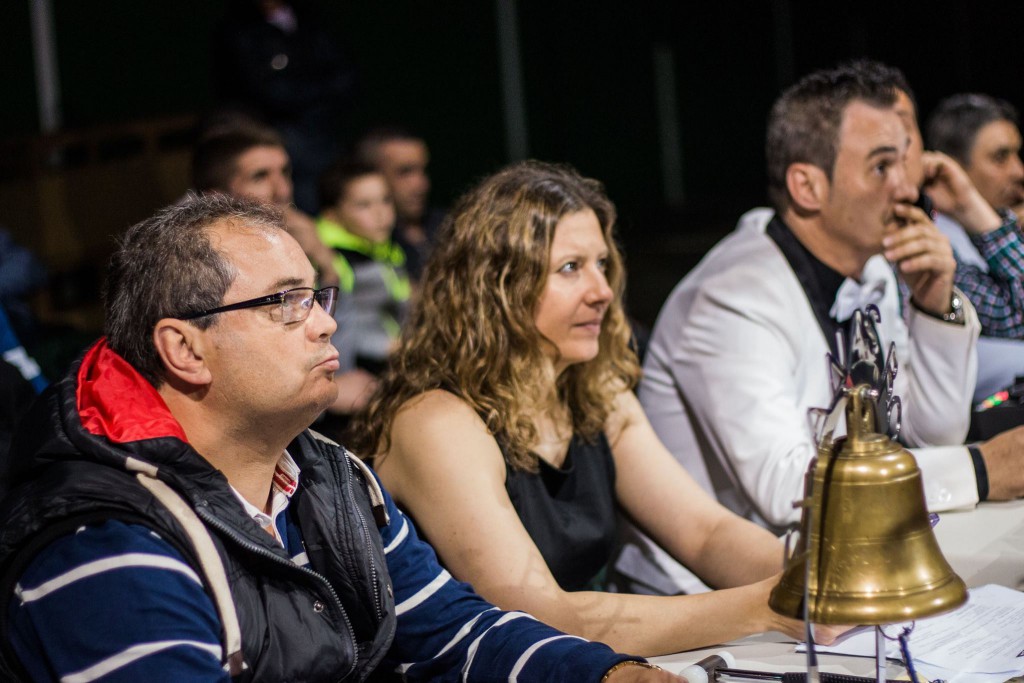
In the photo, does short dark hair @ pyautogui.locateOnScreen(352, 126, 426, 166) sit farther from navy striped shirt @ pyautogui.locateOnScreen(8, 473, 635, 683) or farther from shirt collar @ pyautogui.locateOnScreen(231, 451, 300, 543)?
navy striped shirt @ pyautogui.locateOnScreen(8, 473, 635, 683)

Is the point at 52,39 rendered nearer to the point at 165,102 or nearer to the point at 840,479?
the point at 165,102

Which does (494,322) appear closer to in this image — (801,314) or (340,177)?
(801,314)

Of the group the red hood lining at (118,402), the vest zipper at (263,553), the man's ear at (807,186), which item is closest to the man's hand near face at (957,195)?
the man's ear at (807,186)

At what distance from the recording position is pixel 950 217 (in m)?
3.77

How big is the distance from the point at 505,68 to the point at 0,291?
17.9ft

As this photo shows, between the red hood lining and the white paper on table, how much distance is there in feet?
3.15

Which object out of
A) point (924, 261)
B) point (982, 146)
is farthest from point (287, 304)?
point (982, 146)

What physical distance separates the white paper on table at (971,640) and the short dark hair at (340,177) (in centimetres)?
380

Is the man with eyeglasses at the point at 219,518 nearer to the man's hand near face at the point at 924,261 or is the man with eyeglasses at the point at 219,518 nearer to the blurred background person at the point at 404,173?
the man's hand near face at the point at 924,261

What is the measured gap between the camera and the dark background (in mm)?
7527

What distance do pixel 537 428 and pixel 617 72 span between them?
8.17 meters

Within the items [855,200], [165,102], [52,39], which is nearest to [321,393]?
[855,200]

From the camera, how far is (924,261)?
2752 mm

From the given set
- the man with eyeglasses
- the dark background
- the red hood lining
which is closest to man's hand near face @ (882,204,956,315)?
the man with eyeglasses
